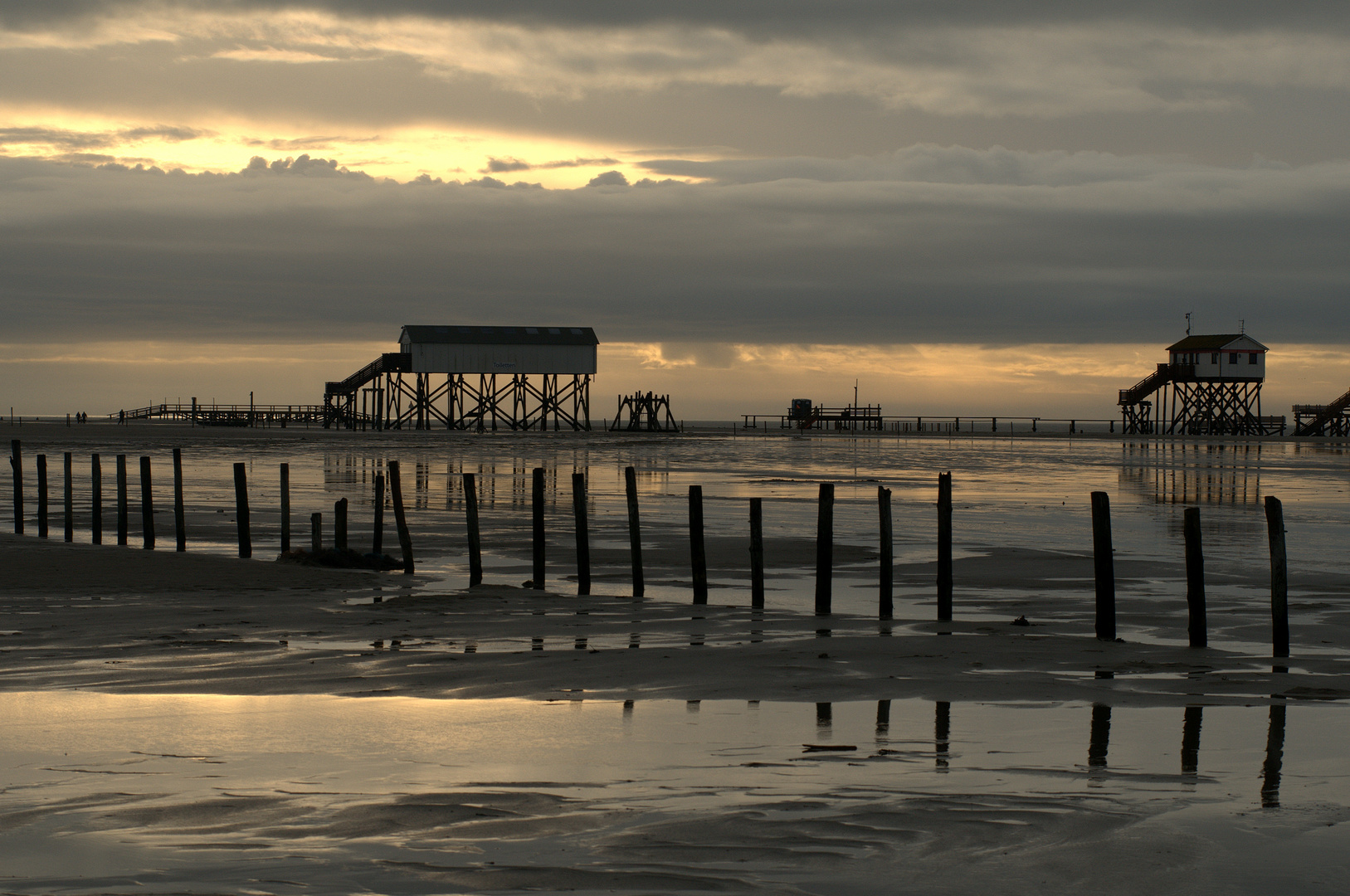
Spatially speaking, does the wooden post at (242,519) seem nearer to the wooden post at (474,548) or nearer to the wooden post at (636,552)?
the wooden post at (474,548)

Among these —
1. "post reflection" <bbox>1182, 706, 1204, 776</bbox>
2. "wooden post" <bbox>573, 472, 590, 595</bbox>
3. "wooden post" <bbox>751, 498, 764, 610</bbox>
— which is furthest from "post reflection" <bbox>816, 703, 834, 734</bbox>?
"wooden post" <bbox>573, 472, 590, 595</bbox>

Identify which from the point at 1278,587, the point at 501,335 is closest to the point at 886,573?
the point at 1278,587

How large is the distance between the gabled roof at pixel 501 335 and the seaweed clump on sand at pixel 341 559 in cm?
7698

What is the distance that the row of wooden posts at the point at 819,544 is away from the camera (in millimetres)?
12203

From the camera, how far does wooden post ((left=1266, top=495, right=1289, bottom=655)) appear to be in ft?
38.5

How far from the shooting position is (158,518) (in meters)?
25.8

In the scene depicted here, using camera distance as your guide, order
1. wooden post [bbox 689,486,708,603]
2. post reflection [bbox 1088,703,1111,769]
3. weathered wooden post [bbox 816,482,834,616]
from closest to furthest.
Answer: post reflection [bbox 1088,703,1111,769] → weathered wooden post [bbox 816,482,834,616] → wooden post [bbox 689,486,708,603]

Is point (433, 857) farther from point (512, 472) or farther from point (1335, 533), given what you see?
point (512, 472)

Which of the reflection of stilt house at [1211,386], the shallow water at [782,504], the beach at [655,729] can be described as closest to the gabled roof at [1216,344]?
the reflection of stilt house at [1211,386]

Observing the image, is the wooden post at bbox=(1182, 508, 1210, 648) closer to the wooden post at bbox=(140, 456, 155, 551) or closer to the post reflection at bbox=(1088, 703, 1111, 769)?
the post reflection at bbox=(1088, 703, 1111, 769)

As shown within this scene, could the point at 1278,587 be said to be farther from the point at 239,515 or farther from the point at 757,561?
the point at 239,515

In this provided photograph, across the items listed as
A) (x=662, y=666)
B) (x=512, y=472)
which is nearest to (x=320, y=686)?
(x=662, y=666)

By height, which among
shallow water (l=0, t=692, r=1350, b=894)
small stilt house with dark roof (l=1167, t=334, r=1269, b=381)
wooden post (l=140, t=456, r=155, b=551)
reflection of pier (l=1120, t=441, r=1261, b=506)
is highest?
small stilt house with dark roof (l=1167, t=334, r=1269, b=381)

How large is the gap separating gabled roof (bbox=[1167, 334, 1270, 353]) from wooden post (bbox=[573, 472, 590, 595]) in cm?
9611
